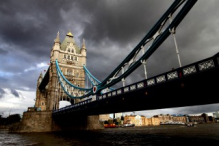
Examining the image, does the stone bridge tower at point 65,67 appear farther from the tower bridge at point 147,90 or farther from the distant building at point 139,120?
the distant building at point 139,120

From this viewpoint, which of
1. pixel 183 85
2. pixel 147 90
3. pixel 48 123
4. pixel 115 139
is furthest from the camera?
pixel 48 123

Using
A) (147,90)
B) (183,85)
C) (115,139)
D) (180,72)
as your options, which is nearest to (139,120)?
(115,139)

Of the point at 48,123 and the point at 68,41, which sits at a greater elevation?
the point at 68,41

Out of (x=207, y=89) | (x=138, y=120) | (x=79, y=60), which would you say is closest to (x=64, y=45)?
(x=79, y=60)

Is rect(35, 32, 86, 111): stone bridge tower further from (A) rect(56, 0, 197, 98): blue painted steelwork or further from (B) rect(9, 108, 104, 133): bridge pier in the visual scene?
(A) rect(56, 0, 197, 98): blue painted steelwork

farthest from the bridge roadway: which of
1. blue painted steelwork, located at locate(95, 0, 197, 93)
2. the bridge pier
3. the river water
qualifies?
the bridge pier

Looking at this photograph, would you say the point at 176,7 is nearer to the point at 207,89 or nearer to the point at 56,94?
the point at 207,89

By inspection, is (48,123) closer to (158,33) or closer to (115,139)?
(115,139)

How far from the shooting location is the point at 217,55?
8.75 meters

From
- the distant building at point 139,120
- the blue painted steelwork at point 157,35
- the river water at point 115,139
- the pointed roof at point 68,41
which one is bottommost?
the distant building at point 139,120

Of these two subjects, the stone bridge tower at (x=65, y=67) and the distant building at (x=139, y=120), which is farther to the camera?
the distant building at (x=139, y=120)

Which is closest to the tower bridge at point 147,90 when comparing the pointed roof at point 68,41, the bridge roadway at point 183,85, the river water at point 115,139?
the bridge roadway at point 183,85

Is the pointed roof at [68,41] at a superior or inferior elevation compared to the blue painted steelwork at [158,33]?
superior

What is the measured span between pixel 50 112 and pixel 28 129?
5719mm
